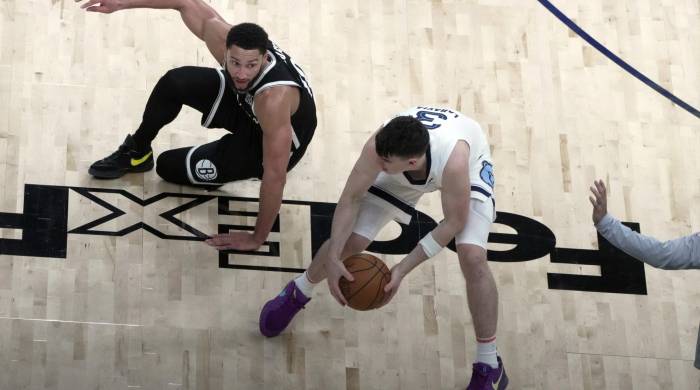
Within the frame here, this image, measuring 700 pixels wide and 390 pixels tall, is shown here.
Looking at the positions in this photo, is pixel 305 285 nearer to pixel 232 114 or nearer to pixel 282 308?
pixel 282 308

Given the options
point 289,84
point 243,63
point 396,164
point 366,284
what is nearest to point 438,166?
point 396,164

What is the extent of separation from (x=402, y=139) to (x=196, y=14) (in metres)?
1.63

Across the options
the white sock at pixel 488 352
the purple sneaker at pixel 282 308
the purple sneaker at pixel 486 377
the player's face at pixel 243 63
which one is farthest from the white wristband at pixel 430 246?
the player's face at pixel 243 63

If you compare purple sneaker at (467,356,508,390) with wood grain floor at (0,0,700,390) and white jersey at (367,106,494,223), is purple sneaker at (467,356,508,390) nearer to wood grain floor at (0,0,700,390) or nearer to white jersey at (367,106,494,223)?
wood grain floor at (0,0,700,390)

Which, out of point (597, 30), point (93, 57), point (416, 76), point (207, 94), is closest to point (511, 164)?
point (416, 76)

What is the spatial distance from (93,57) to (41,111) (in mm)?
502

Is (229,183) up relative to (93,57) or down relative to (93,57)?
down

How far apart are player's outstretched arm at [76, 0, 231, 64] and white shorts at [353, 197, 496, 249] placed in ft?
3.85

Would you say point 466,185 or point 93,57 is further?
point 93,57

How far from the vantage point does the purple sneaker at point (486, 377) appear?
5288 millimetres

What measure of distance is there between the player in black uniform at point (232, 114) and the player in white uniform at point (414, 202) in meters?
0.42

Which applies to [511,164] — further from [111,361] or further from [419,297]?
[111,361]

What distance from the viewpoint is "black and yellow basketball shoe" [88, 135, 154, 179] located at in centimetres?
593

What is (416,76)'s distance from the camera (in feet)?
22.1
